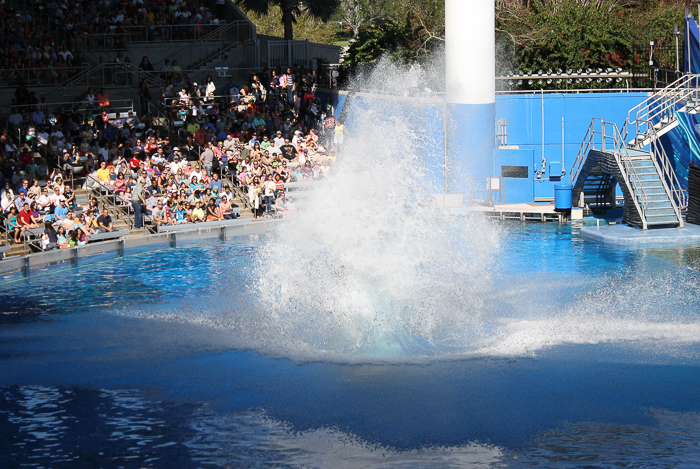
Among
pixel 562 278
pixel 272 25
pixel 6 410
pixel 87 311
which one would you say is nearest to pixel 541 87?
pixel 562 278

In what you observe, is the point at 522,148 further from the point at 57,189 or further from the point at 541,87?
the point at 57,189

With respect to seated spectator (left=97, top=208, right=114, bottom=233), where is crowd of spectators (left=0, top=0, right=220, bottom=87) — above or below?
above

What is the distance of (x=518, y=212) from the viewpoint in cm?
2266

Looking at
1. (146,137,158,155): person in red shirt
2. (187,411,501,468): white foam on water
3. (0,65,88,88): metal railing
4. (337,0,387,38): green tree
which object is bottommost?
(187,411,501,468): white foam on water

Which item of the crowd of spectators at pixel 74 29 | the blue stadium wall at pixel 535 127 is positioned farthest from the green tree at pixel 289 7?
the blue stadium wall at pixel 535 127

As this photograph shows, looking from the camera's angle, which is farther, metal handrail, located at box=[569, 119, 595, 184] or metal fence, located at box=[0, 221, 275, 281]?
metal handrail, located at box=[569, 119, 595, 184]

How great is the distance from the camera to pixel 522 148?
81.1ft

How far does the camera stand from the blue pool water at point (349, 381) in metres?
7.98

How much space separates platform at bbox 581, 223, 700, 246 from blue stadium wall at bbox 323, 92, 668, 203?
4.67m

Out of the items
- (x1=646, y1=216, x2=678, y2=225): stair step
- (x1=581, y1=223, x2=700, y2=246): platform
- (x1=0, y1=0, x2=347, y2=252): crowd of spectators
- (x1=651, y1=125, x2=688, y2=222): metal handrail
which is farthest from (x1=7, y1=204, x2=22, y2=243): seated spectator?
(x1=651, y1=125, x2=688, y2=222): metal handrail

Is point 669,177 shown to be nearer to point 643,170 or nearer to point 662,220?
point 643,170

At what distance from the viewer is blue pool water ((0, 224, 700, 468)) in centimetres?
798

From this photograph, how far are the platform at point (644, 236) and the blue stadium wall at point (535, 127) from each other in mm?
4669

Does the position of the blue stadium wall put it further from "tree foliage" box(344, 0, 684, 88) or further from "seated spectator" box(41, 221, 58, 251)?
"seated spectator" box(41, 221, 58, 251)
